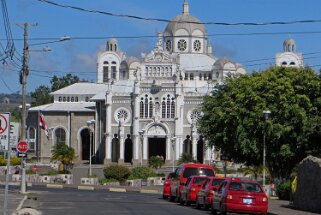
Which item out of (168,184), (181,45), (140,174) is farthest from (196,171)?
(181,45)

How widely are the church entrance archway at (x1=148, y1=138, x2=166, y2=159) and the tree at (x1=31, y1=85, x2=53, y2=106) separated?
46.0 m

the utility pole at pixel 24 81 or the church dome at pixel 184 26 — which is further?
the church dome at pixel 184 26

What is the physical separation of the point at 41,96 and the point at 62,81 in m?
8.05

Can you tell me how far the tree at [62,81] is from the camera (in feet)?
525

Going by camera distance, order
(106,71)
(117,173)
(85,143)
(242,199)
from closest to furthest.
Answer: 1. (242,199)
2. (117,173)
3. (85,143)
4. (106,71)

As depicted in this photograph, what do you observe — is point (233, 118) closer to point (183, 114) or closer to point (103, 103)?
point (183, 114)

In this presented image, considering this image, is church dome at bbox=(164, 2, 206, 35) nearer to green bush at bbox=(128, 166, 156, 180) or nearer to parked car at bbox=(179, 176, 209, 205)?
green bush at bbox=(128, 166, 156, 180)

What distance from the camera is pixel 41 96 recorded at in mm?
154875

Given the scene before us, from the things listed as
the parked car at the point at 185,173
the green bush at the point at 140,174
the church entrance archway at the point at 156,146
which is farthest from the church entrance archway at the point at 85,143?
the parked car at the point at 185,173

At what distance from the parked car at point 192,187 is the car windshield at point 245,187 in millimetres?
5832

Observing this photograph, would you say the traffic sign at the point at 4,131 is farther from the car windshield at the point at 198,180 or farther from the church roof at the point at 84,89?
the church roof at the point at 84,89

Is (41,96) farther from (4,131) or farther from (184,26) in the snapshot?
(4,131)

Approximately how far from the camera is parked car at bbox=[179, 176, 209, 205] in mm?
38000

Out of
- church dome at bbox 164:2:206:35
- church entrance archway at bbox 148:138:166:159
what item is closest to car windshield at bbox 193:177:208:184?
church entrance archway at bbox 148:138:166:159
